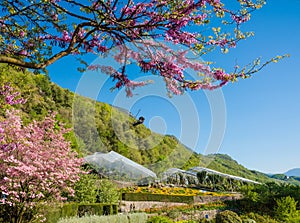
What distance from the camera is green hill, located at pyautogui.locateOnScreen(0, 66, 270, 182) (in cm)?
1502

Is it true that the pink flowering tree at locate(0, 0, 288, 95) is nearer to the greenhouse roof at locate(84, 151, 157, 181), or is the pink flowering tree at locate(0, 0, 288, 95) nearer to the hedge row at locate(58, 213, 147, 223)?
the hedge row at locate(58, 213, 147, 223)

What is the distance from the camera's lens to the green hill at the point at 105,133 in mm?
15016

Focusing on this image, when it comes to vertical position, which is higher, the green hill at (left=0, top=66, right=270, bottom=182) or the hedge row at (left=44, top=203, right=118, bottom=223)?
the green hill at (left=0, top=66, right=270, bottom=182)

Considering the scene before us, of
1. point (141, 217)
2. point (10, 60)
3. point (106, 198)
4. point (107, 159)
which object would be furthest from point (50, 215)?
point (107, 159)

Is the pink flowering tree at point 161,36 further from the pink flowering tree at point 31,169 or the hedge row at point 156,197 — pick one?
the hedge row at point 156,197

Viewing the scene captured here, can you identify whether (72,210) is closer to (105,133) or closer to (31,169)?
(31,169)

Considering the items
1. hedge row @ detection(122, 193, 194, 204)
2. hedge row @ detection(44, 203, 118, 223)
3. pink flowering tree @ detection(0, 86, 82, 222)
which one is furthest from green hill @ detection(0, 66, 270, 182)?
hedge row @ detection(44, 203, 118, 223)

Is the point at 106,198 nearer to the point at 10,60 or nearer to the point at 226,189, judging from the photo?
the point at 10,60

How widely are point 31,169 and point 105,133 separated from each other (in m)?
30.1

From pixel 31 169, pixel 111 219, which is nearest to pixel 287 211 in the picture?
pixel 111 219

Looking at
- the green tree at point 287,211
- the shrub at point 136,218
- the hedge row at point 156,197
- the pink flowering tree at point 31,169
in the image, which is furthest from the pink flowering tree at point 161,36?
the hedge row at point 156,197

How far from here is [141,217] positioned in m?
8.91

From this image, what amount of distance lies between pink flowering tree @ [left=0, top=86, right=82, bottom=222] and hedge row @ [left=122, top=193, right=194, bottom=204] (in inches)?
335

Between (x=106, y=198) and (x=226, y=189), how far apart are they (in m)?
20.3
